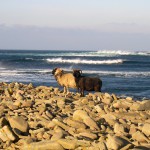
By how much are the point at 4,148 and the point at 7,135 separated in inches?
16.0

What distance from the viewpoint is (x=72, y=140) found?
8.08 meters

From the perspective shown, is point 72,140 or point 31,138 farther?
point 31,138

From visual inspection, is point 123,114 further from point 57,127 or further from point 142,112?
point 57,127

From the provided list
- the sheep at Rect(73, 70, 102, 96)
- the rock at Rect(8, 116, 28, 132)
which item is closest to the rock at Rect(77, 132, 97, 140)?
the rock at Rect(8, 116, 28, 132)

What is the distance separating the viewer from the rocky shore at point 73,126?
8.02 meters

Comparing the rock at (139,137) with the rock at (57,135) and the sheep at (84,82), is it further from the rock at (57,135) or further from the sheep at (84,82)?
the sheep at (84,82)

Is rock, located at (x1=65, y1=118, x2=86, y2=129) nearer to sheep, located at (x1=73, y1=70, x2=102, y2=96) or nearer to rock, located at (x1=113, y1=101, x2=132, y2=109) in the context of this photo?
rock, located at (x1=113, y1=101, x2=132, y2=109)

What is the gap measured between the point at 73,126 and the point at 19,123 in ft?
3.83

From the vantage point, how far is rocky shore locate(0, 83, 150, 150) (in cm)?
802

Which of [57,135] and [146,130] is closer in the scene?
[57,135]

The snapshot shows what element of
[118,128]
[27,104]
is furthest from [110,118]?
[27,104]

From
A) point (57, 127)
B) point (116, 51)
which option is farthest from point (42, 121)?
point (116, 51)

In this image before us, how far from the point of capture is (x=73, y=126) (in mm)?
9336

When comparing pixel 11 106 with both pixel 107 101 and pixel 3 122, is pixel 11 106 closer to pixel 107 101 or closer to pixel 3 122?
pixel 3 122
